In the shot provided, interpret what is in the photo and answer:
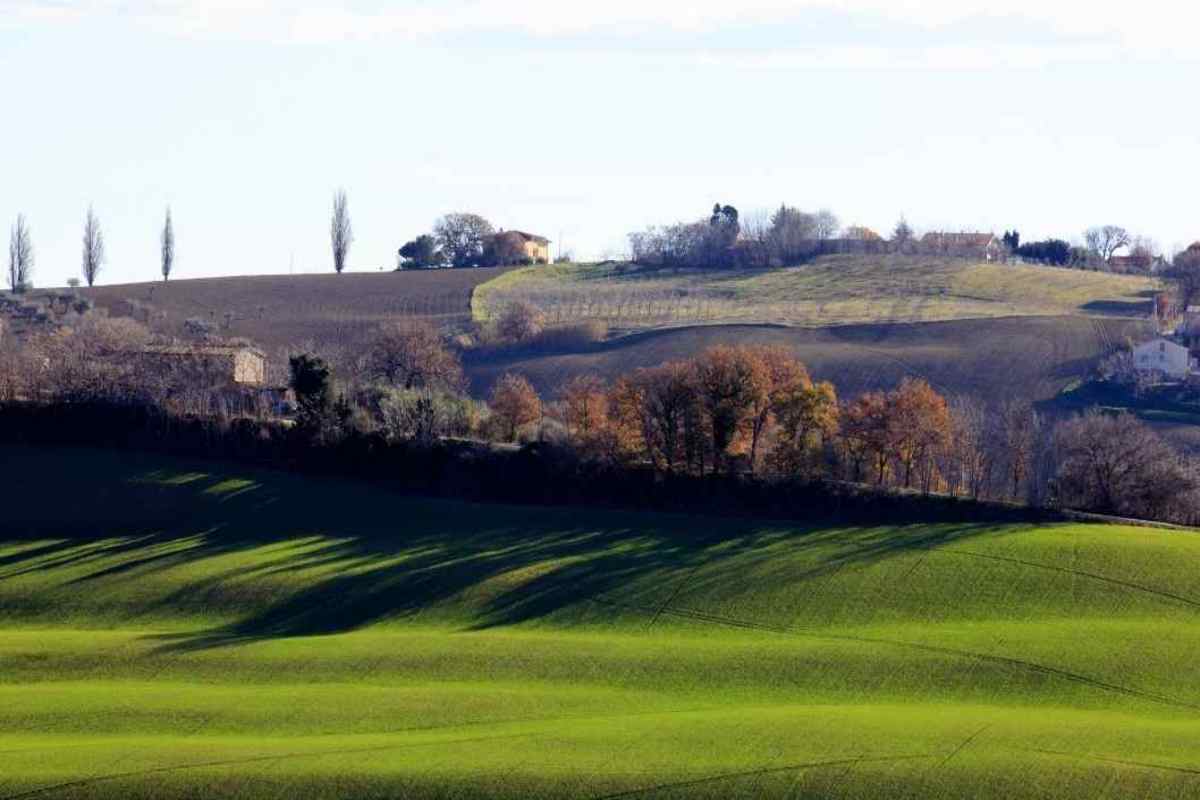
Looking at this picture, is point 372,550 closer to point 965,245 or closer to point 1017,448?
point 1017,448

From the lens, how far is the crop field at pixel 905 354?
116 m

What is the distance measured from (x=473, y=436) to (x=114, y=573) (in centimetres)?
2245

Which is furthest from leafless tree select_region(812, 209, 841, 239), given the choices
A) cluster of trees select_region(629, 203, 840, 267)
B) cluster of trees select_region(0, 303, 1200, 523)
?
cluster of trees select_region(0, 303, 1200, 523)

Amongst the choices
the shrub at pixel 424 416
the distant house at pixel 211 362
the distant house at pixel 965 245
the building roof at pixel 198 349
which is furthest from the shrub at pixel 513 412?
the distant house at pixel 965 245

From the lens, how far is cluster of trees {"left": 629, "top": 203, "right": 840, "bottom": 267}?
6777 inches

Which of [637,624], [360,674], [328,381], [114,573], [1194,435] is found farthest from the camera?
[1194,435]

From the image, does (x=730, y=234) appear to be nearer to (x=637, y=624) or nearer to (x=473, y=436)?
(x=473, y=436)

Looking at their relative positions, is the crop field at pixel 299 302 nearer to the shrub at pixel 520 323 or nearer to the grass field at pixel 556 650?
the shrub at pixel 520 323

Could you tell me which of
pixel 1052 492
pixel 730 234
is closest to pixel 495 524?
pixel 1052 492

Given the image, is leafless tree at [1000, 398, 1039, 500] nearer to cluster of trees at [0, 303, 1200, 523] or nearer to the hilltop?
cluster of trees at [0, 303, 1200, 523]

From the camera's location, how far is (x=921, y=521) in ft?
244

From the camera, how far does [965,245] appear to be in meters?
186

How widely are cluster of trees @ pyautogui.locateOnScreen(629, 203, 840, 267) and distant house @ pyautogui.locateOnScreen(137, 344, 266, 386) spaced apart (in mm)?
68122

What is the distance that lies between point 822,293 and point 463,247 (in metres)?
48.0
